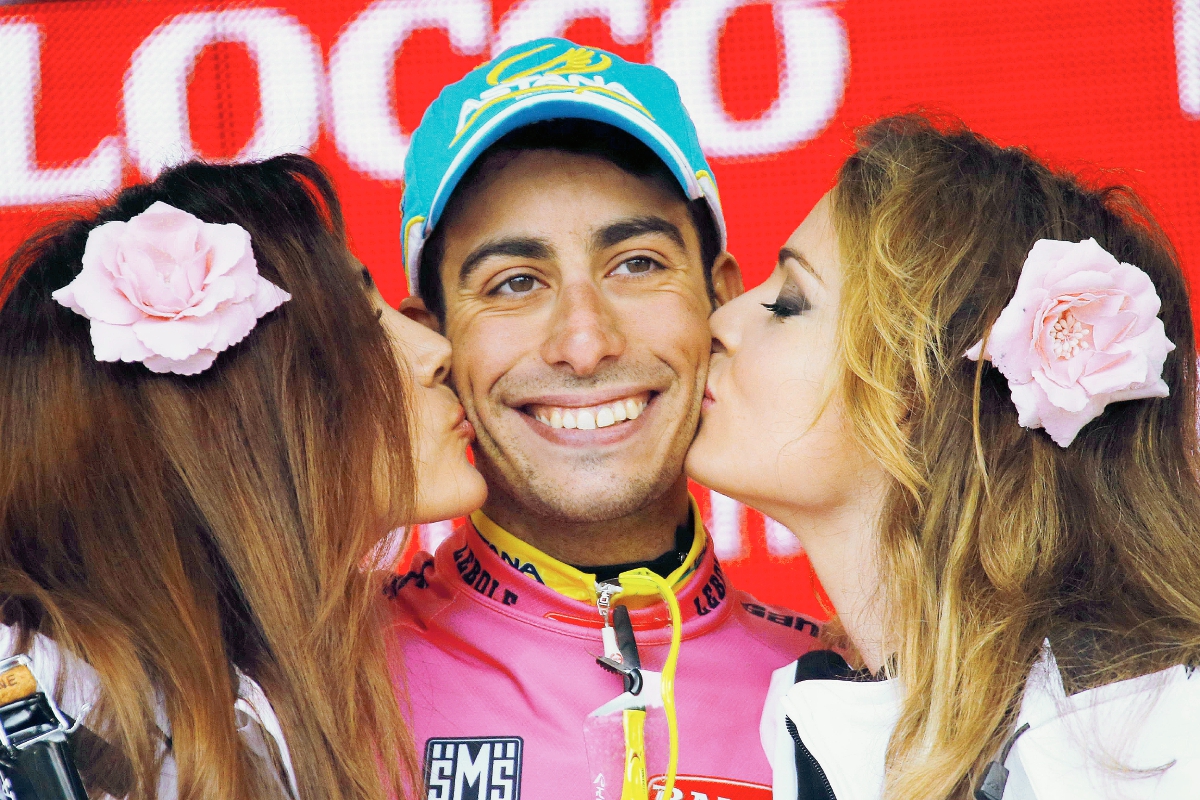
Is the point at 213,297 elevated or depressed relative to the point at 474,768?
elevated

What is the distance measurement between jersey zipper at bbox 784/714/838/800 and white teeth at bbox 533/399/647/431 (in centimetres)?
46

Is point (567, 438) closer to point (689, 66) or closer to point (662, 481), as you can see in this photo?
point (662, 481)

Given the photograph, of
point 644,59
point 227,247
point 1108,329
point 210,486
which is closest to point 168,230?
point 227,247

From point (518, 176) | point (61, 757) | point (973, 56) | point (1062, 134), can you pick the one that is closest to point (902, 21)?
point (973, 56)

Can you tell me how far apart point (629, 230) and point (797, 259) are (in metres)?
0.26

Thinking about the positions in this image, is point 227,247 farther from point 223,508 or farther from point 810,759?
point 810,759

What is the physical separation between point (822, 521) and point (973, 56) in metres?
1.17

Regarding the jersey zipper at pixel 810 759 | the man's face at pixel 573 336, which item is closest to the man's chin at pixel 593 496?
the man's face at pixel 573 336

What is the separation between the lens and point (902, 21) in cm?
236

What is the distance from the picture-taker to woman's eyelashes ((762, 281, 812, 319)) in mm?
1533

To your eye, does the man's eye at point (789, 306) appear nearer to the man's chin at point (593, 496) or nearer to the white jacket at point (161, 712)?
the man's chin at point (593, 496)

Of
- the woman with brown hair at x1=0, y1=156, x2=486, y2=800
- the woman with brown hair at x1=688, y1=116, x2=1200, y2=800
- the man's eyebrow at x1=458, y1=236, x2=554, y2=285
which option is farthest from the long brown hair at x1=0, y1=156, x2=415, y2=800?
the woman with brown hair at x1=688, y1=116, x2=1200, y2=800

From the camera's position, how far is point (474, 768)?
1.41 metres

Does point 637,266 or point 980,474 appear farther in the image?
point 637,266
